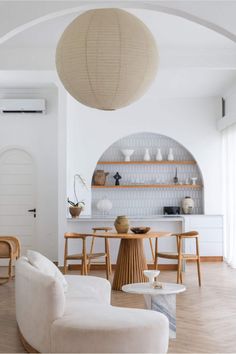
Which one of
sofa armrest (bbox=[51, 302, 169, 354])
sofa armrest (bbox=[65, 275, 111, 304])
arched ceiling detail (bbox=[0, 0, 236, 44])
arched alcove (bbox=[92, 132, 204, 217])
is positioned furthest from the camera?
arched alcove (bbox=[92, 132, 204, 217])

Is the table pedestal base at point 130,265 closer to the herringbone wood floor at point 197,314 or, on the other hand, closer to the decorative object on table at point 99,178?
the herringbone wood floor at point 197,314

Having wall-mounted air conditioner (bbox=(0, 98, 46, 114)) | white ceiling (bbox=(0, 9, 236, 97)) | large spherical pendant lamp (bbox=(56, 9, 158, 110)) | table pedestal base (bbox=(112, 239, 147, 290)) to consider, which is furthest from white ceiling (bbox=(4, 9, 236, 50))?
large spherical pendant lamp (bbox=(56, 9, 158, 110))

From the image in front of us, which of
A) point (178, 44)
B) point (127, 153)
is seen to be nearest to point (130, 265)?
point (178, 44)

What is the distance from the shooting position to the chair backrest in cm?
457

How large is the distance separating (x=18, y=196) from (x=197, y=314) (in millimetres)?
5200

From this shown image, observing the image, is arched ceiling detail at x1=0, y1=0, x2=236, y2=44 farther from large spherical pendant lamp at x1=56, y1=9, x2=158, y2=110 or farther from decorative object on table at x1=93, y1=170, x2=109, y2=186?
decorative object on table at x1=93, y1=170, x2=109, y2=186

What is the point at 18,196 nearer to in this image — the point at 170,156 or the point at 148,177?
the point at 148,177

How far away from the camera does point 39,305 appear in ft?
15.5

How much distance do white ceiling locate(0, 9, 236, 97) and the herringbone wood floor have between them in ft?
9.76

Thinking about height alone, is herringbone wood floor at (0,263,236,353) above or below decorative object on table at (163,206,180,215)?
below

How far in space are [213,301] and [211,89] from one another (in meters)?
4.63

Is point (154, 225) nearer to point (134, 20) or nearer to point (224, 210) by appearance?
point (224, 210)

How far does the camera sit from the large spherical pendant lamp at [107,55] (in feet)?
12.9

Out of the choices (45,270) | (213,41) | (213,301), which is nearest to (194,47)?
(213,41)
